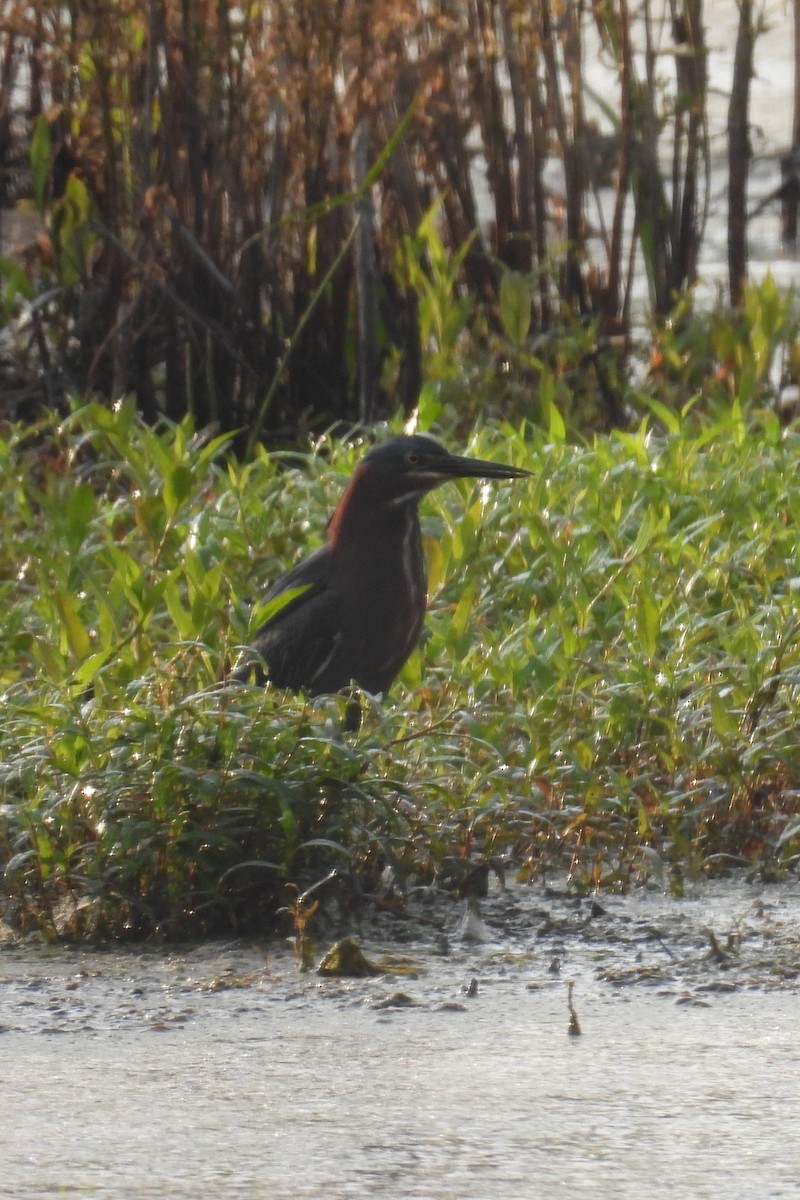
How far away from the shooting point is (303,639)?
4.70m

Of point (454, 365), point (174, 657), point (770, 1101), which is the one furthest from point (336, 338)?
point (770, 1101)

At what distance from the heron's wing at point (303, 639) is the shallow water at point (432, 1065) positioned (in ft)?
3.39

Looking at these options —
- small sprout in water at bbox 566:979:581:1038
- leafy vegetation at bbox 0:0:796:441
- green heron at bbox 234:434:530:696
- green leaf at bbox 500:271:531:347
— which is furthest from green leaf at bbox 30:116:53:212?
small sprout in water at bbox 566:979:581:1038

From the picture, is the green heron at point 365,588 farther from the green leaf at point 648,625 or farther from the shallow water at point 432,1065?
the shallow water at point 432,1065

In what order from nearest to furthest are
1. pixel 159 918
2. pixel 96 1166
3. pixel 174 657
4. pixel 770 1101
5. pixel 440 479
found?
1. pixel 96 1166
2. pixel 770 1101
3. pixel 159 918
4. pixel 174 657
5. pixel 440 479

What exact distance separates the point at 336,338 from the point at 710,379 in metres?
1.34

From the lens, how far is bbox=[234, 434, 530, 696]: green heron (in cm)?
465

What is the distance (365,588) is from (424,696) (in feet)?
1.04

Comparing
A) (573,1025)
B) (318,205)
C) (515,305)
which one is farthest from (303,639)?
(515,305)

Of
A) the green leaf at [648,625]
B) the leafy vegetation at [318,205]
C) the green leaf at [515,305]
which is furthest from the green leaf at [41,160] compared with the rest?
the green leaf at [648,625]

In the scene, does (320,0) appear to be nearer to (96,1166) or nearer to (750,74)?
(750,74)

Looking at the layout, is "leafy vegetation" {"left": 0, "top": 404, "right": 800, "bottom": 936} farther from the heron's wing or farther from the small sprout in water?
the small sprout in water

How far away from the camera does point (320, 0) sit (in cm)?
694

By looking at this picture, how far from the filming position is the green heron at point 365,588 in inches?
183
